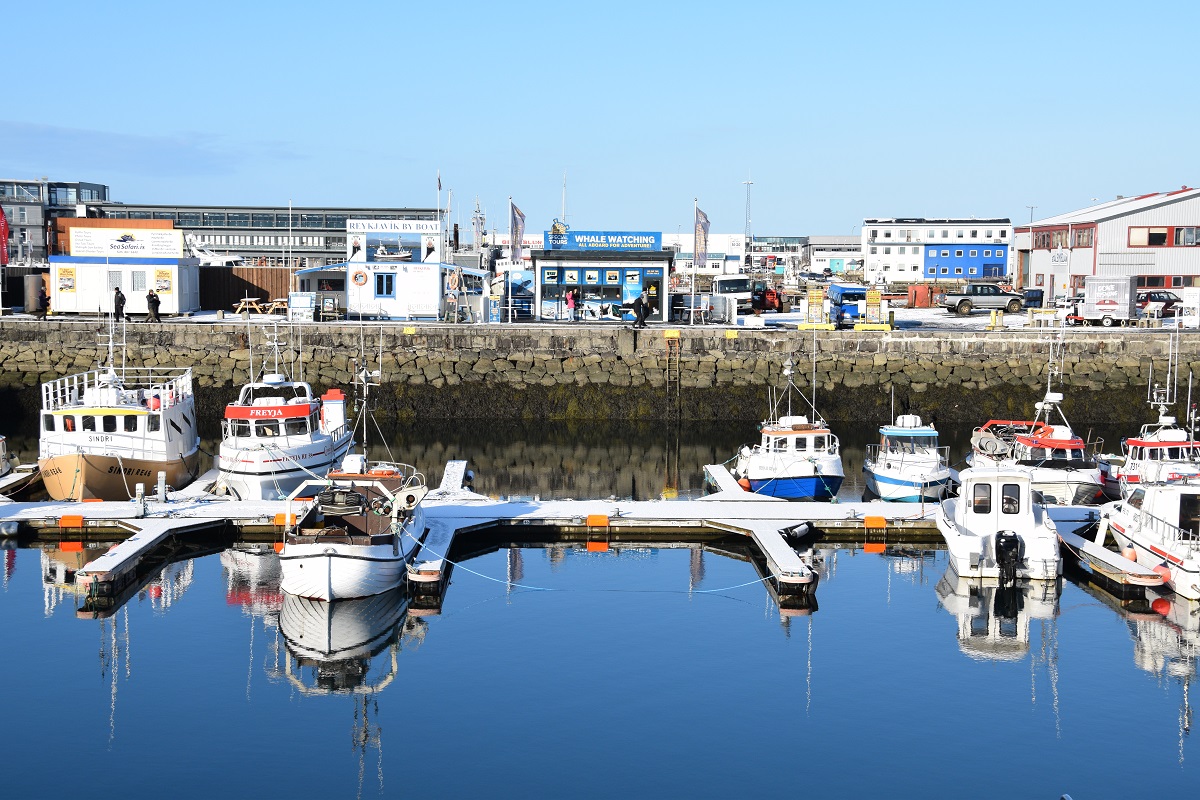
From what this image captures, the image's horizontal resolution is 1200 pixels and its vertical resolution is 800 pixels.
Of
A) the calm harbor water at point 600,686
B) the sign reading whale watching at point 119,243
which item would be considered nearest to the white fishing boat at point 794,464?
the calm harbor water at point 600,686

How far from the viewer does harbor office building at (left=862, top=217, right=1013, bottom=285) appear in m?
102

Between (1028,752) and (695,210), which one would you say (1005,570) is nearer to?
(1028,752)

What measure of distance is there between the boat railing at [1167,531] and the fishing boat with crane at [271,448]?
54.7 feet

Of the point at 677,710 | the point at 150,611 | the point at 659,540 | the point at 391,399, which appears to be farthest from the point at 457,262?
the point at 677,710

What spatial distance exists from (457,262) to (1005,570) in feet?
140

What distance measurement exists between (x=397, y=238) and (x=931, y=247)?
5828 cm

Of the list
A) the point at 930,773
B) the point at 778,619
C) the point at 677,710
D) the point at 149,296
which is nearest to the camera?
the point at 930,773

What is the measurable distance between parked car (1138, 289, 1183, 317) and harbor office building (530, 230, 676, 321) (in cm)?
1946

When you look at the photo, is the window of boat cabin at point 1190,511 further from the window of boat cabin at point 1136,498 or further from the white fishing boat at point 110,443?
the white fishing boat at point 110,443

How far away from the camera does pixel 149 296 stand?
4881 cm

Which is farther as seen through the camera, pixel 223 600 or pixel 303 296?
pixel 303 296

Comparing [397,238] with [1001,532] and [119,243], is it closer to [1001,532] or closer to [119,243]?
[119,243]

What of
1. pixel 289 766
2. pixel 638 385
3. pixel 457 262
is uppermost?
pixel 457 262

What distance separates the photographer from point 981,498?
2523 cm
